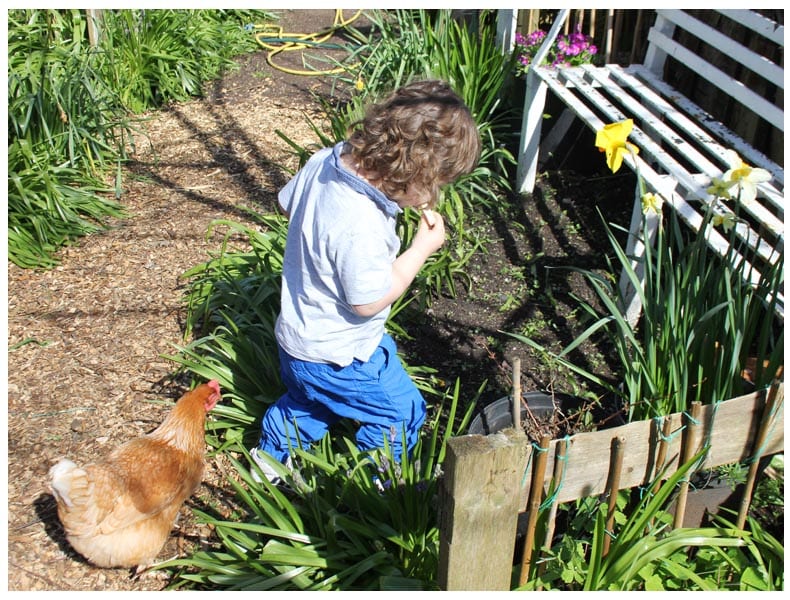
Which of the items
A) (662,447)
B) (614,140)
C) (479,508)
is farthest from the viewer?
(614,140)

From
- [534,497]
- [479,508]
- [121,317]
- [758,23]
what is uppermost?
[758,23]

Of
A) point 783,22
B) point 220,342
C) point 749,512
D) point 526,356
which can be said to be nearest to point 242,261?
point 220,342

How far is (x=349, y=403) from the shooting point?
2408mm

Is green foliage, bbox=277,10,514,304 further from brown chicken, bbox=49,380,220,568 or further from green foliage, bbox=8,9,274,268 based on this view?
brown chicken, bbox=49,380,220,568

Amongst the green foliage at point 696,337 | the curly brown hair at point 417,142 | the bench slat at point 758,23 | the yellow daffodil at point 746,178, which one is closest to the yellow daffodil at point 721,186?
the yellow daffodil at point 746,178

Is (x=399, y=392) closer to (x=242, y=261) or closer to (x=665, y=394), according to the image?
(x=665, y=394)

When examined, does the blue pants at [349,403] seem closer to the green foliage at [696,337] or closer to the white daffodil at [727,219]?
the green foliage at [696,337]

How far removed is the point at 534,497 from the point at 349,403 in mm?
783

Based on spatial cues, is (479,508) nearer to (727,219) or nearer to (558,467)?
(558,467)

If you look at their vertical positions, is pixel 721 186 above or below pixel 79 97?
above

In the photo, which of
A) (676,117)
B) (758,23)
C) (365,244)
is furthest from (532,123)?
(365,244)

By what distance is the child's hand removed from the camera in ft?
7.21

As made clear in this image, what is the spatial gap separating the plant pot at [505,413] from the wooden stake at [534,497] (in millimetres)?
628

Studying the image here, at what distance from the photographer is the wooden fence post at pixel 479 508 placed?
57.2 inches
